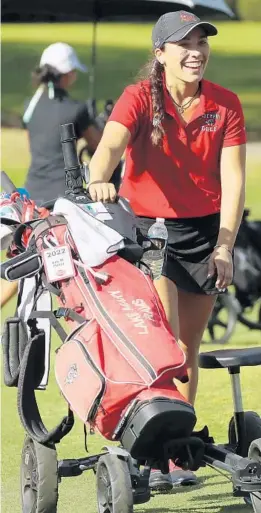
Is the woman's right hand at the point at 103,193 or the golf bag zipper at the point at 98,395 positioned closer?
the golf bag zipper at the point at 98,395

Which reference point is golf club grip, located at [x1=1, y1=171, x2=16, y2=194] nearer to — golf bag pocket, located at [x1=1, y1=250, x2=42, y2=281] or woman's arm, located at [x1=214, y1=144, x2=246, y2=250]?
golf bag pocket, located at [x1=1, y1=250, x2=42, y2=281]

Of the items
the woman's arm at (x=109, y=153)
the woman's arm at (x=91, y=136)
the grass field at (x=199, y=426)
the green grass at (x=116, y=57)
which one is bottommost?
the green grass at (x=116, y=57)

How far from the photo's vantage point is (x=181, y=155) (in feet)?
19.0

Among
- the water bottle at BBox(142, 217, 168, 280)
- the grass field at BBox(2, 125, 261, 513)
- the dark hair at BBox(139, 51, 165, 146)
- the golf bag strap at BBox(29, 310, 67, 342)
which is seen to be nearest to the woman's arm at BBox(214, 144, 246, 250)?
the dark hair at BBox(139, 51, 165, 146)

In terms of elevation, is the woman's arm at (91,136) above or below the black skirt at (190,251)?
below

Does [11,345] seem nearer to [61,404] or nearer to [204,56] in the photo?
[204,56]

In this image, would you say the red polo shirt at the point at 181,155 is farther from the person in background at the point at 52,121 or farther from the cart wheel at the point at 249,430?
the person in background at the point at 52,121

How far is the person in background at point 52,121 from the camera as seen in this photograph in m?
9.73

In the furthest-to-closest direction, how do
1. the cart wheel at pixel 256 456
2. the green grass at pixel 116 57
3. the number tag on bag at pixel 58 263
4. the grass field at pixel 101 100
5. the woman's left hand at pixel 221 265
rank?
the green grass at pixel 116 57
the grass field at pixel 101 100
the woman's left hand at pixel 221 265
the number tag on bag at pixel 58 263
the cart wheel at pixel 256 456

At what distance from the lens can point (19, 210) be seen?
5590 millimetres

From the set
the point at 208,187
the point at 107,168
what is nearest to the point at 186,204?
the point at 208,187

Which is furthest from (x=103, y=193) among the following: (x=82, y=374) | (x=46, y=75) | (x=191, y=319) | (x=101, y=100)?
(x=101, y=100)

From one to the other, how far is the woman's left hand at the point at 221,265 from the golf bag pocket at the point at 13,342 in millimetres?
786

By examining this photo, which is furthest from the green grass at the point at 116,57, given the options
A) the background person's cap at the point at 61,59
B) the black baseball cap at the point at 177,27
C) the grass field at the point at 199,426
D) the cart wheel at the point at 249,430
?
the cart wheel at the point at 249,430
